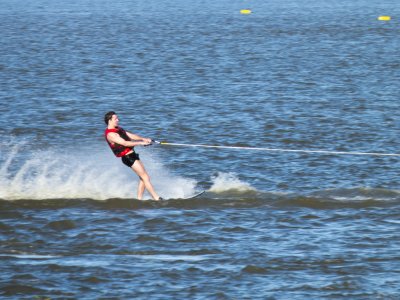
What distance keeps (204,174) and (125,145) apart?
4067 mm

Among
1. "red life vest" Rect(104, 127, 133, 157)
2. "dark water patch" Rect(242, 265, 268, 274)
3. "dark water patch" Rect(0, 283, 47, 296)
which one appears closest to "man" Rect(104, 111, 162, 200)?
"red life vest" Rect(104, 127, 133, 157)

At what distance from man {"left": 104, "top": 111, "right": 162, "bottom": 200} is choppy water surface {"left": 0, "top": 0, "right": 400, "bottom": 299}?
377 mm

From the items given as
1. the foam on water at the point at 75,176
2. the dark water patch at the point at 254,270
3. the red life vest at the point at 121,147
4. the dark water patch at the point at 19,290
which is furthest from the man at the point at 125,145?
the dark water patch at the point at 19,290

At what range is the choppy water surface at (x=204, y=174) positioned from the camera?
50.9 ft

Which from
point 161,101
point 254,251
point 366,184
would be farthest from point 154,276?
point 161,101

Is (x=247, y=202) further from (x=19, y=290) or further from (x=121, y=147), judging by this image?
(x=19, y=290)

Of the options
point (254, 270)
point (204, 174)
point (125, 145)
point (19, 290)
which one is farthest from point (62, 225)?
point (204, 174)

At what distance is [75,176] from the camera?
22.5 m

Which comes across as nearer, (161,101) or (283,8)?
(161,101)

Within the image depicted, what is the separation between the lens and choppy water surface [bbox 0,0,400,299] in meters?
15.5

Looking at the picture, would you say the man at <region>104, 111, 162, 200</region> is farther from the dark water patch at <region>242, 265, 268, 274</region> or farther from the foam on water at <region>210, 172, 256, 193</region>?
the dark water patch at <region>242, 265, 268, 274</region>

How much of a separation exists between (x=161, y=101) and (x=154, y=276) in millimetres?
17881

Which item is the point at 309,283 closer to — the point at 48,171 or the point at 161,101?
the point at 48,171

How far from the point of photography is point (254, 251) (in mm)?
16562
